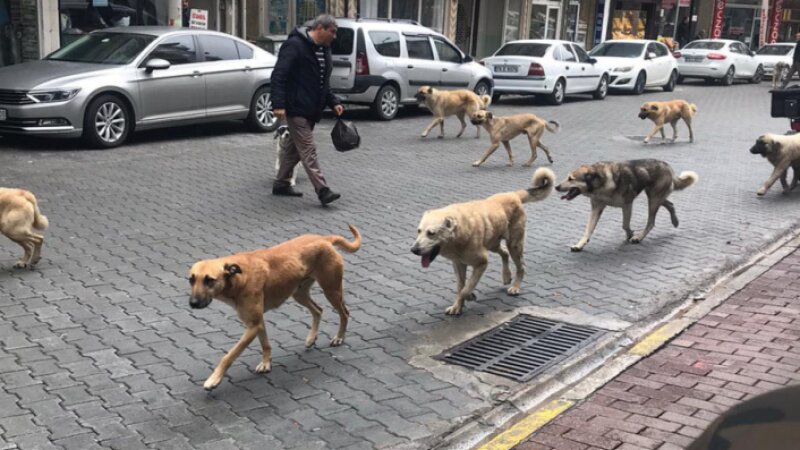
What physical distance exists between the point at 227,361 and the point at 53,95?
27.0ft

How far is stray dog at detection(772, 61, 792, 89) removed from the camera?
3066 cm

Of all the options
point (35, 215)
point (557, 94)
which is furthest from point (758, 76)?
point (35, 215)

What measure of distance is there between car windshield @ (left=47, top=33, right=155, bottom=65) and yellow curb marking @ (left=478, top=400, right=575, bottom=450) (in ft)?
32.5

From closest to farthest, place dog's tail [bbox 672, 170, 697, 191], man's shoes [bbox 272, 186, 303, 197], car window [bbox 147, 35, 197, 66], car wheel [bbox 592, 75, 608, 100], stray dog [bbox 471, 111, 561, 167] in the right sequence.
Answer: dog's tail [bbox 672, 170, 697, 191]
man's shoes [bbox 272, 186, 303, 197]
stray dog [bbox 471, 111, 561, 167]
car window [bbox 147, 35, 197, 66]
car wheel [bbox 592, 75, 608, 100]

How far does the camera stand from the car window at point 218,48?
45.0ft

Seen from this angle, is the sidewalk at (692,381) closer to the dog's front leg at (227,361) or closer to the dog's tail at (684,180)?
the dog's front leg at (227,361)

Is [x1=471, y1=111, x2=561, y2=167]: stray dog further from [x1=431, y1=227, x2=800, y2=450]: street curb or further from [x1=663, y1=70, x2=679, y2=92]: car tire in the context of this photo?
[x1=663, y1=70, x2=679, y2=92]: car tire

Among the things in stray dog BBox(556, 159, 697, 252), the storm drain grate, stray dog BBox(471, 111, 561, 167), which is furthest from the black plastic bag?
the storm drain grate

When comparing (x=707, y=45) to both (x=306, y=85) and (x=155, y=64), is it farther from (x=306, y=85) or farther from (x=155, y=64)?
(x=306, y=85)

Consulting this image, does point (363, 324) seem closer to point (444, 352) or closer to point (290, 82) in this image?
point (444, 352)

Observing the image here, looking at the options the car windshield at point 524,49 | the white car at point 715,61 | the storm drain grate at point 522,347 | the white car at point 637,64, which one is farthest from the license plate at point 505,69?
the storm drain grate at point 522,347

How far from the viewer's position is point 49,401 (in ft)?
14.9

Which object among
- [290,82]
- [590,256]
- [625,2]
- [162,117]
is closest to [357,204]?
[290,82]

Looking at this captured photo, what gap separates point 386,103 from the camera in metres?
17.1
